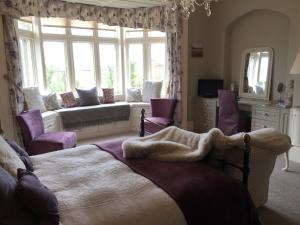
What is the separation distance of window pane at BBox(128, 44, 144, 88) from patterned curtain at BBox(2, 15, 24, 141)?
2.75 meters

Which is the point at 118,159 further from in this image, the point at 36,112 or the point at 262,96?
the point at 262,96

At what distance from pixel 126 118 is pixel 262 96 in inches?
111

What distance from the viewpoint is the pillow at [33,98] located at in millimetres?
4359

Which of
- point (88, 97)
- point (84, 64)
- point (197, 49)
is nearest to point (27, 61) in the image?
point (84, 64)

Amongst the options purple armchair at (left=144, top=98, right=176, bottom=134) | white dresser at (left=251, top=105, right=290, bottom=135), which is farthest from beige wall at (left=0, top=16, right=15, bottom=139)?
white dresser at (left=251, top=105, right=290, bottom=135)

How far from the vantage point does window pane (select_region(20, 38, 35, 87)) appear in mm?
4672

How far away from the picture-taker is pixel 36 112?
3.79 meters

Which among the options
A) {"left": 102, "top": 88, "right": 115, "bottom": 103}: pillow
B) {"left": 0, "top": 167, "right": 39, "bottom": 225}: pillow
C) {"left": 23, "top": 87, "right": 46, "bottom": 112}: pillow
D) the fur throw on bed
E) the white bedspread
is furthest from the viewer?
{"left": 102, "top": 88, "right": 115, "bottom": 103}: pillow

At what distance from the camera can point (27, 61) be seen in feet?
15.8

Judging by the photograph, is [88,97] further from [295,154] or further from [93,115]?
[295,154]

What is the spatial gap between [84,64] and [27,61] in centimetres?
120

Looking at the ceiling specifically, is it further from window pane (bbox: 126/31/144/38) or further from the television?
the television

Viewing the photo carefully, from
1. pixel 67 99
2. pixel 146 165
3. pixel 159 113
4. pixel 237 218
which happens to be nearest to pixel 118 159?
pixel 146 165

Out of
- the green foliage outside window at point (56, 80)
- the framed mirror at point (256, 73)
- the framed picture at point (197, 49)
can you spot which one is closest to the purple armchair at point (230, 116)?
the framed mirror at point (256, 73)
